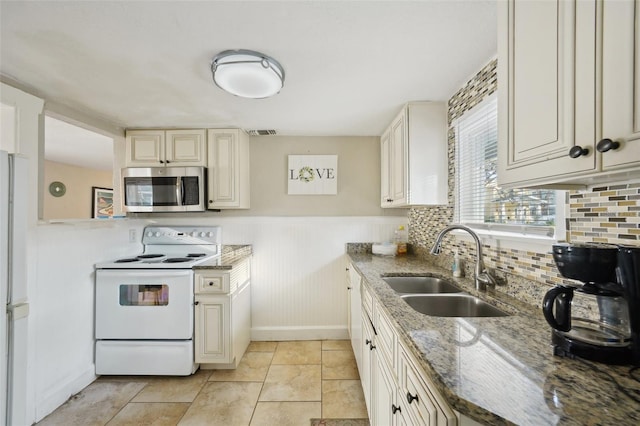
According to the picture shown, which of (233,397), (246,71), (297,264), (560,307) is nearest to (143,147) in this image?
(246,71)

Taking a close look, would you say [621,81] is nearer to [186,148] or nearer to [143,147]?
[186,148]

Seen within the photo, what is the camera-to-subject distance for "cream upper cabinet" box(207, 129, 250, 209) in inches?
104

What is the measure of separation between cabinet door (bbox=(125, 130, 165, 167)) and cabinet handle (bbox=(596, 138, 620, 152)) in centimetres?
298

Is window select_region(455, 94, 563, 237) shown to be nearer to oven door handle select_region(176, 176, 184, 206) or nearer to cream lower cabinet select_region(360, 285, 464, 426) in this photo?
cream lower cabinet select_region(360, 285, 464, 426)

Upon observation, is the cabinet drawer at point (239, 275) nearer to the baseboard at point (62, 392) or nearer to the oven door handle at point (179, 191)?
the oven door handle at point (179, 191)

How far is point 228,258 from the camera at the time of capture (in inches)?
98.2

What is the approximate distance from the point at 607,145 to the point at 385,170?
2.09m

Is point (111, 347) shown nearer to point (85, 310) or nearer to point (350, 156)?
point (85, 310)

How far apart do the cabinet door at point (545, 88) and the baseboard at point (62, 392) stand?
9.76 feet

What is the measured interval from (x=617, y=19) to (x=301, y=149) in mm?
2511

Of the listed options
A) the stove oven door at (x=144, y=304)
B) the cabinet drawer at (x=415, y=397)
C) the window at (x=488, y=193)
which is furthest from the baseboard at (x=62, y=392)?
the window at (x=488, y=193)

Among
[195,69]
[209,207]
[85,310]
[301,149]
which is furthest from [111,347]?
[301,149]

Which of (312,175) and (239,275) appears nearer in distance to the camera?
(239,275)

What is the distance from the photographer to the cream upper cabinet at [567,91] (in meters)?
0.58
